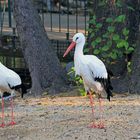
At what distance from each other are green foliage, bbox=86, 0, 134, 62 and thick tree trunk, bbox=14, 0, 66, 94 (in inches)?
33.0

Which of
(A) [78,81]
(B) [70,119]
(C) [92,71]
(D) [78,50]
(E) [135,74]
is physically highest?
(D) [78,50]

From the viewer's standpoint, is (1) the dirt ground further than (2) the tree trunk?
No

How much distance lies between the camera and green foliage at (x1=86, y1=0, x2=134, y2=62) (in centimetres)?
980

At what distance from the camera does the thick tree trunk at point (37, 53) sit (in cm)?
1015

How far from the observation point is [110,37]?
9922 millimetres

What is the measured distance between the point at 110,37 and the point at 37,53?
1.38 metres

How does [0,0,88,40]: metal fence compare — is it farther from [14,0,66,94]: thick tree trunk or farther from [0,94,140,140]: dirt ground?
[0,94,140,140]: dirt ground

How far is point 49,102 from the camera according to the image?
9.38 meters

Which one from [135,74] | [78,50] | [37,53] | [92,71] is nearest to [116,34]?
[135,74]

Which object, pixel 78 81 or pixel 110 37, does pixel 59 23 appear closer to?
pixel 78 81

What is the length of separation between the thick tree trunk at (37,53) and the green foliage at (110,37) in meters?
0.84

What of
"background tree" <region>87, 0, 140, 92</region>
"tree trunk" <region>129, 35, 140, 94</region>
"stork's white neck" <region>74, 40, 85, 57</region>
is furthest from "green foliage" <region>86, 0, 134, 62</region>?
"stork's white neck" <region>74, 40, 85, 57</region>

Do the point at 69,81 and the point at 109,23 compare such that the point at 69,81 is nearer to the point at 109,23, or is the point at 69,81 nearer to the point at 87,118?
the point at 109,23

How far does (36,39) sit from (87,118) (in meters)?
2.68
